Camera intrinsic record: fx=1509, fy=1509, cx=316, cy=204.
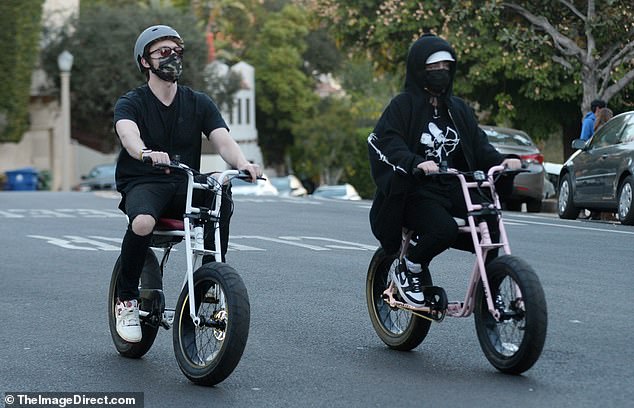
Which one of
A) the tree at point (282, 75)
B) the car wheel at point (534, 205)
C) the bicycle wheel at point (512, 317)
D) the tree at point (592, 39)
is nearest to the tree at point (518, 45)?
the tree at point (592, 39)

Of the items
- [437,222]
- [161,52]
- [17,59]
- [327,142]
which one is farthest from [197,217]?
[327,142]

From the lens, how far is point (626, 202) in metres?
19.5

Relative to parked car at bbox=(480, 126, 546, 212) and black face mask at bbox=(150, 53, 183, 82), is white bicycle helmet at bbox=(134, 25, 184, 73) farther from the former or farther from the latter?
parked car at bbox=(480, 126, 546, 212)

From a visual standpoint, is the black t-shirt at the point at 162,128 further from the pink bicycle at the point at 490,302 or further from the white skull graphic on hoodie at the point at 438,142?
the pink bicycle at the point at 490,302

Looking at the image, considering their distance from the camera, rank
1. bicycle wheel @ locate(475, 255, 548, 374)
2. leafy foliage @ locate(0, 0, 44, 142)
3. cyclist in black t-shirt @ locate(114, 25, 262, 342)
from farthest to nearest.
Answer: leafy foliage @ locate(0, 0, 44, 142) < cyclist in black t-shirt @ locate(114, 25, 262, 342) < bicycle wheel @ locate(475, 255, 548, 374)

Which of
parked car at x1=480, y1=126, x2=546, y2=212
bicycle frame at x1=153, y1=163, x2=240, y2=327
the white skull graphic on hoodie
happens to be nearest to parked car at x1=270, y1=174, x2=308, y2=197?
parked car at x1=480, y1=126, x2=546, y2=212

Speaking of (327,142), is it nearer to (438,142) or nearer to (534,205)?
(534,205)

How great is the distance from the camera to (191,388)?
7195mm

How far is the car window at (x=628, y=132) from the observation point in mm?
19692

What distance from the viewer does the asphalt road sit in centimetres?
704

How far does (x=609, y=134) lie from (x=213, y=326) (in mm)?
14170

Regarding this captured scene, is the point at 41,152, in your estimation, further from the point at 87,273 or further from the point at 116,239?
the point at 87,273

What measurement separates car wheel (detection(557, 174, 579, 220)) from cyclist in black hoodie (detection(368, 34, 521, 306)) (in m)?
14.3

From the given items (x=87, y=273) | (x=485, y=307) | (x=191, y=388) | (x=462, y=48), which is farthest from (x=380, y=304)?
(x=462, y=48)
